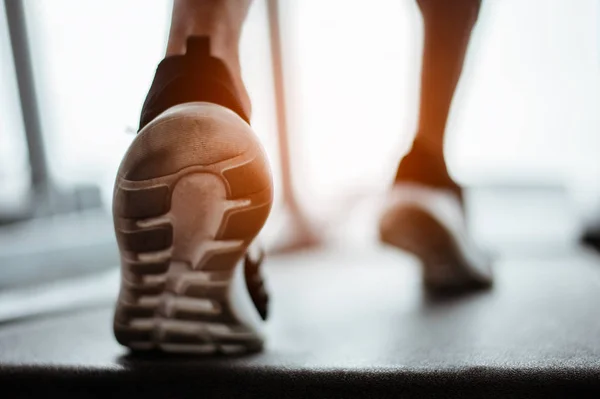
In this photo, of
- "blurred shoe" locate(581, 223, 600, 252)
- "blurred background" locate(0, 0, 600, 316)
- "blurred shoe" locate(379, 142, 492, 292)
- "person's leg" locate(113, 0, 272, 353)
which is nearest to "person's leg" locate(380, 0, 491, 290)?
"blurred shoe" locate(379, 142, 492, 292)

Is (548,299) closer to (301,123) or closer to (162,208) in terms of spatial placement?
(162,208)

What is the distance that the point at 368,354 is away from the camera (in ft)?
2.28

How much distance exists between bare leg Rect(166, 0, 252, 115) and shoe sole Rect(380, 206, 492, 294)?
0.38 meters

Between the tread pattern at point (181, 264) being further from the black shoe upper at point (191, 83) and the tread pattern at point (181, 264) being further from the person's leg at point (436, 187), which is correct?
the person's leg at point (436, 187)

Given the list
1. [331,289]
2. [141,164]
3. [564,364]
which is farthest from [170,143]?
[331,289]

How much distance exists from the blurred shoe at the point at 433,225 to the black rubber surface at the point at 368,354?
0.05 meters

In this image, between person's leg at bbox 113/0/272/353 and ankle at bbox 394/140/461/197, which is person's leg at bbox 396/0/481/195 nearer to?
ankle at bbox 394/140/461/197

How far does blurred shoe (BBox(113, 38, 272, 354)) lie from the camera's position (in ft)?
2.04

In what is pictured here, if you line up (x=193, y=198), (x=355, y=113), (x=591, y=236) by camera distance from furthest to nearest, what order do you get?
(x=355, y=113) < (x=591, y=236) < (x=193, y=198)

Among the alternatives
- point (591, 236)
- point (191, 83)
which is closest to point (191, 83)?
point (191, 83)

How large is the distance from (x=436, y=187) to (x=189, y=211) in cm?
53

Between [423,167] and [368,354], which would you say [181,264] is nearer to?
[368,354]

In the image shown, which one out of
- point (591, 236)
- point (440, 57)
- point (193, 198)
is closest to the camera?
point (193, 198)

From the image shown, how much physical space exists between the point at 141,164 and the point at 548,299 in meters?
0.75
